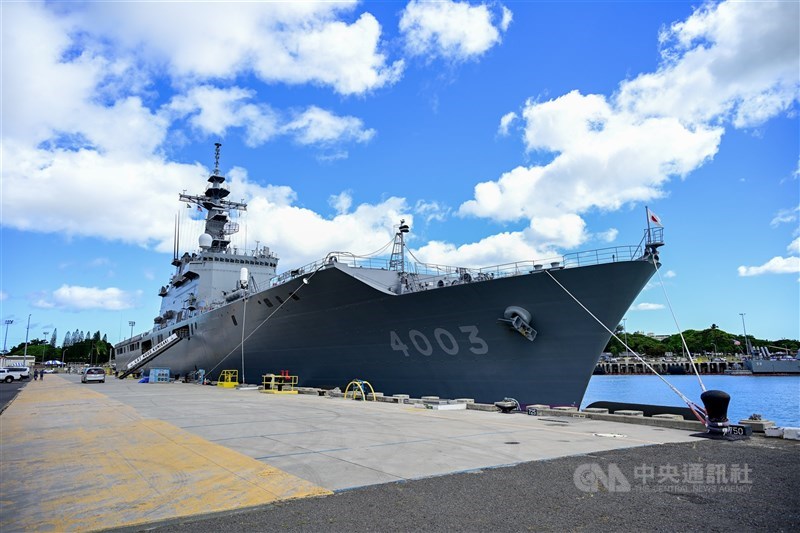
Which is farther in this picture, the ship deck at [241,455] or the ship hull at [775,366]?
the ship hull at [775,366]

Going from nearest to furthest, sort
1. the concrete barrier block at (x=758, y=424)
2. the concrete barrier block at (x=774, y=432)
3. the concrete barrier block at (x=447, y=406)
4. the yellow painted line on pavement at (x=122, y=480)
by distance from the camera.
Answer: the yellow painted line on pavement at (x=122, y=480) < the concrete barrier block at (x=774, y=432) < the concrete barrier block at (x=758, y=424) < the concrete barrier block at (x=447, y=406)

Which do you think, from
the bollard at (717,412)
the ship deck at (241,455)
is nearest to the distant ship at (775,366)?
the ship deck at (241,455)

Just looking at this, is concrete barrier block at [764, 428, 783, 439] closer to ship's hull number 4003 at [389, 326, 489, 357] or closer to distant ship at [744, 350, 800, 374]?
ship's hull number 4003 at [389, 326, 489, 357]

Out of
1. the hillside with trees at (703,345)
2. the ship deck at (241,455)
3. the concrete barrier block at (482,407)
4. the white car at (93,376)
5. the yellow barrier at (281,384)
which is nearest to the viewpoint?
the ship deck at (241,455)

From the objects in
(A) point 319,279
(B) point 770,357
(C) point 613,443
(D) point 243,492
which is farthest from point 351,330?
(B) point 770,357

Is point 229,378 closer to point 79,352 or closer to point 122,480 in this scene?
point 122,480

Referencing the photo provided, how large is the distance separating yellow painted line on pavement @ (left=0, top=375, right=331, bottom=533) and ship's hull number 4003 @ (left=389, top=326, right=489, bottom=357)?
23.6 ft

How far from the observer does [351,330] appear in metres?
15.5

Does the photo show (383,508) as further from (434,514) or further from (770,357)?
(770,357)

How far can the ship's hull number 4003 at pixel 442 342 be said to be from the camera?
12734mm

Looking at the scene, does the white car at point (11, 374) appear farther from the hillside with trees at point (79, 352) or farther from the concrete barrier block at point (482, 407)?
the hillside with trees at point (79, 352)

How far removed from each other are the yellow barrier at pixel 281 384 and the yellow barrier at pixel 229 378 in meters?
3.43

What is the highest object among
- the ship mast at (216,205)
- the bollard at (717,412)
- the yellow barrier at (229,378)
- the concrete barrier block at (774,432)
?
the ship mast at (216,205)

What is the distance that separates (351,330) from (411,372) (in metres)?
2.50
